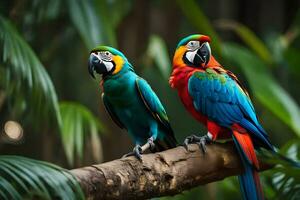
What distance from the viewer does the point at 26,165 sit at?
118cm

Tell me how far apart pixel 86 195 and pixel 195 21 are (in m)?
1.25

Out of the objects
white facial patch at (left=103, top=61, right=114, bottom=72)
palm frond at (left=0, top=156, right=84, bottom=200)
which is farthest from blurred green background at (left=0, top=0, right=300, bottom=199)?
palm frond at (left=0, top=156, right=84, bottom=200)

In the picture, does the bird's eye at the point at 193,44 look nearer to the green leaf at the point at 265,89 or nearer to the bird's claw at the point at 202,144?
the bird's claw at the point at 202,144

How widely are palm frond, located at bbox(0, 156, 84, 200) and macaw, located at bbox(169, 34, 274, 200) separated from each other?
16.9 inches

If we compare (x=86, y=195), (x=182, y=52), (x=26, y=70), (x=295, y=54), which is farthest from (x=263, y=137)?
(x=295, y=54)

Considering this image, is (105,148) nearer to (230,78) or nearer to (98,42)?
(98,42)

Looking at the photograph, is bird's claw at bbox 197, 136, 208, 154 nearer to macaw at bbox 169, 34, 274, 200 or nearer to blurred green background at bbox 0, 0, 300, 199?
macaw at bbox 169, 34, 274, 200

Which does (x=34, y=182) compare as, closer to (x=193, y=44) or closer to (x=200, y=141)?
(x=200, y=141)

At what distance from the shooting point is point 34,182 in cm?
114

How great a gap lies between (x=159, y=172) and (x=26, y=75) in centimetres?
53

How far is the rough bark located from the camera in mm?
1210

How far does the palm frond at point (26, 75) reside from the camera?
166 centimetres

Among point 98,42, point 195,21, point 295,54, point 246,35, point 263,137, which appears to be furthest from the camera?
point 246,35

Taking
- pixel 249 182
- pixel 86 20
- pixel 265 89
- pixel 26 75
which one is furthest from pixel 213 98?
pixel 265 89
